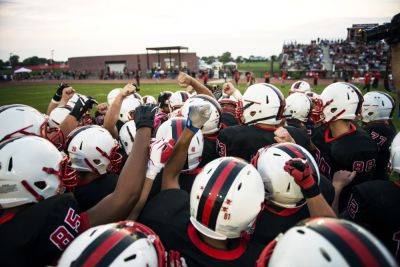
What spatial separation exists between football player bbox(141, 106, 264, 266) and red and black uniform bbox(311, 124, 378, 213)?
2079 millimetres

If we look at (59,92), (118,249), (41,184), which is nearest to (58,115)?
(59,92)

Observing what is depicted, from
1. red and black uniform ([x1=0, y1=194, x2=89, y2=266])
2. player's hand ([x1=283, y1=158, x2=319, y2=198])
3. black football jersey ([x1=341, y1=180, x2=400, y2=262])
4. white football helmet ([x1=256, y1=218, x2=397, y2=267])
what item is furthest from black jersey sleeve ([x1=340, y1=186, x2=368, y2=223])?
red and black uniform ([x1=0, y1=194, x2=89, y2=266])

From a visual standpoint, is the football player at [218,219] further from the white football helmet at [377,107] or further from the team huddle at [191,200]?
the white football helmet at [377,107]

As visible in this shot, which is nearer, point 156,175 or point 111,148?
point 156,175

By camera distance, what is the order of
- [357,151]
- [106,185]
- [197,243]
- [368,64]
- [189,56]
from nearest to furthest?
[197,243]
[106,185]
[357,151]
[368,64]
[189,56]

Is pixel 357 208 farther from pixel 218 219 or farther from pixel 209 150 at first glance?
pixel 209 150

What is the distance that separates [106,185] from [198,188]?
1640 mm

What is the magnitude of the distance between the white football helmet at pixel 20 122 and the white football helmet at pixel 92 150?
0.38m

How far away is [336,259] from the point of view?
1.44 m

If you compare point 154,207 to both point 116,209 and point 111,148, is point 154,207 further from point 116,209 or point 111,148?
point 111,148

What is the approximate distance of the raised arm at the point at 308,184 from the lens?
227 centimetres

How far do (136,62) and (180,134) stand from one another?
58.2m

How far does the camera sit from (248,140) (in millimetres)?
4199

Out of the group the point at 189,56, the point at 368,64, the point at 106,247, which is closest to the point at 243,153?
the point at 106,247
